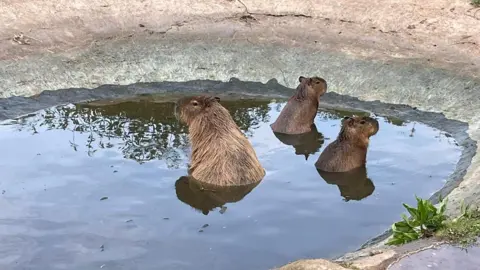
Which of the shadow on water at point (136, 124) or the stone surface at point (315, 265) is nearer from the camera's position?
the stone surface at point (315, 265)

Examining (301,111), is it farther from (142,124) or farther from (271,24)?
(271,24)

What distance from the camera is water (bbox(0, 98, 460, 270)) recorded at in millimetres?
6367

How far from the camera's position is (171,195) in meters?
7.75

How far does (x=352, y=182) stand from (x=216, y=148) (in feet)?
5.26

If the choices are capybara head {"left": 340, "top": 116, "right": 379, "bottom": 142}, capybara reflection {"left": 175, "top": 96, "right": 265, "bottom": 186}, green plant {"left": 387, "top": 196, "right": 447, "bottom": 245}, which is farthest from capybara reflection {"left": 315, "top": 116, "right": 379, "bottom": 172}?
green plant {"left": 387, "top": 196, "right": 447, "bottom": 245}

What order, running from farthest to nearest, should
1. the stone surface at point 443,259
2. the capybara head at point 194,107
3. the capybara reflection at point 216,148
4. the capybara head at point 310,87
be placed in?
1. the capybara head at point 310,87
2. the capybara head at point 194,107
3. the capybara reflection at point 216,148
4. the stone surface at point 443,259

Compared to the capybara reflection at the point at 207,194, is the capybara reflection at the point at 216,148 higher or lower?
higher

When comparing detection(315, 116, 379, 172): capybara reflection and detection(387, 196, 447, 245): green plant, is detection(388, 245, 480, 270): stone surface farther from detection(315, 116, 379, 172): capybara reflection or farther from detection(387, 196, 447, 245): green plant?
detection(315, 116, 379, 172): capybara reflection

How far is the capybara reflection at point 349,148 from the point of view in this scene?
8.40 m

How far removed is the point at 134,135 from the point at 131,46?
2.78m

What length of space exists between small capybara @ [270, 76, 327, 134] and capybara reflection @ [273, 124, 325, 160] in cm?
6

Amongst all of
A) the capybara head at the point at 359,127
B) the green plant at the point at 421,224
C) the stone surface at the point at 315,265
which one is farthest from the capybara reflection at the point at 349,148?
the stone surface at the point at 315,265

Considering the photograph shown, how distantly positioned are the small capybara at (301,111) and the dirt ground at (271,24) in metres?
1.52

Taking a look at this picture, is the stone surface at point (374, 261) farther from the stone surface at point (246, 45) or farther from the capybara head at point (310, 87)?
the stone surface at point (246, 45)
